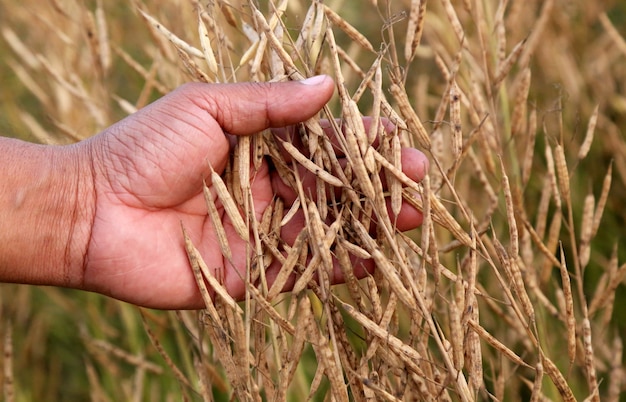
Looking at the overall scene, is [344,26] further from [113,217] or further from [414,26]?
[113,217]

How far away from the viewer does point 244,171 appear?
0.88m

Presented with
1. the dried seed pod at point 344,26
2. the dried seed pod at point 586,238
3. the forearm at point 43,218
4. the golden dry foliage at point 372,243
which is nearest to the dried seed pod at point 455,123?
the golden dry foliage at point 372,243

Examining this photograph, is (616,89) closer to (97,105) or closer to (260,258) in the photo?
(97,105)

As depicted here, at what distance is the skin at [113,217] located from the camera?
109cm

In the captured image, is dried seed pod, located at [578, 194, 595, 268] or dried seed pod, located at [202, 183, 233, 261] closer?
dried seed pod, located at [202, 183, 233, 261]

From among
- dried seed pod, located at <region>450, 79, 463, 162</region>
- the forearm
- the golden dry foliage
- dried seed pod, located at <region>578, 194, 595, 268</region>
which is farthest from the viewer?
the forearm

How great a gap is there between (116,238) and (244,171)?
1.06 feet

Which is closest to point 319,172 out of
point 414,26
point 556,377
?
point 414,26

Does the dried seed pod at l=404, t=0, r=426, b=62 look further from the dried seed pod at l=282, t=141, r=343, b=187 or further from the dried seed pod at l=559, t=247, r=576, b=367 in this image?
the dried seed pod at l=559, t=247, r=576, b=367

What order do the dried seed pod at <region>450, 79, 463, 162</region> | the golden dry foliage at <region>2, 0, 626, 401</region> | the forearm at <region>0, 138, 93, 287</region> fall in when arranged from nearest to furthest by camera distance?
the golden dry foliage at <region>2, 0, 626, 401</region>, the dried seed pod at <region>450, 79, 463, 162</region>, the forearm at <region>0, 138, 93, 287</region>

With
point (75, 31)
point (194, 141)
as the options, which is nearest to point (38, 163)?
point (194, 141)

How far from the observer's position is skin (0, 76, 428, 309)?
109cm

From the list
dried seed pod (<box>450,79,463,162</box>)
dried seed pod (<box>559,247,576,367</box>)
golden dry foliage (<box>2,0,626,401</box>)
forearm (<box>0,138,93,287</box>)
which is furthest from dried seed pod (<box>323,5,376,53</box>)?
forearm (<box>0,138,93,287</box>)

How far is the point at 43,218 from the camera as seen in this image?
1.13 metres
